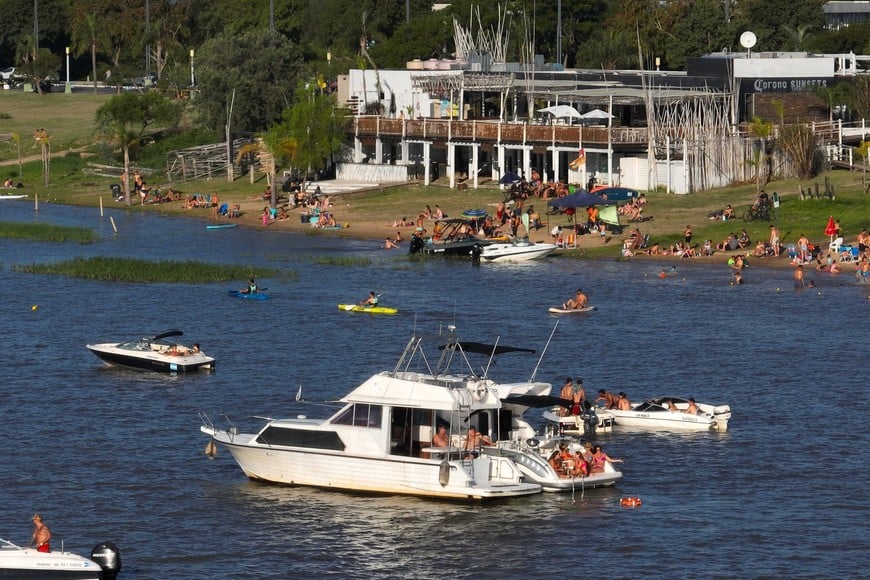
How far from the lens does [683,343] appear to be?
2496 inches

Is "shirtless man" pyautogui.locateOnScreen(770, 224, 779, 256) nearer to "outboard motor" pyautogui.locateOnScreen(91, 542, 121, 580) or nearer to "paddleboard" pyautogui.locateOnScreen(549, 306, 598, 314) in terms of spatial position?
"paddleboard" pyautogui.locateOnScreen(549, 306, 598, 314)

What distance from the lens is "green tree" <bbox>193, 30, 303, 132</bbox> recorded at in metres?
120

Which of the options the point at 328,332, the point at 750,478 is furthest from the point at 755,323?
the point at 750,478

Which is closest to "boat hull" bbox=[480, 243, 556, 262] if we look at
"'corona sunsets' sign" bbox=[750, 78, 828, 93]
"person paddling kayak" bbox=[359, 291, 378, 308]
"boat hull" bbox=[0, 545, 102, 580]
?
"person paddling kayak" bbox=[359, 291, 378, 308]

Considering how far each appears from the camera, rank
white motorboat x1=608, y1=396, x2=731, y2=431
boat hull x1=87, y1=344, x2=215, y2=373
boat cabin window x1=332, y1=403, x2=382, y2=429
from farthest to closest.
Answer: boat hull x1=87, y1=344, x2=215, y2=373
white motorboat x1=608, y1=396, x2=731, y2=431
boat cabin window x1=332, y1=403, x2=382, y2=429

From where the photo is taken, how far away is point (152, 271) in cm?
8156

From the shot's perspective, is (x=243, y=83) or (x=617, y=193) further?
(x=243, y=83)

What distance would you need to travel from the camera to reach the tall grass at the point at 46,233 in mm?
96938

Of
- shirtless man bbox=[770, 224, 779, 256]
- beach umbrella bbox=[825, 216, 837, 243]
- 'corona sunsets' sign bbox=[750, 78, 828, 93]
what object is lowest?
shirtless man bbox=[770, 224, 779, 256]

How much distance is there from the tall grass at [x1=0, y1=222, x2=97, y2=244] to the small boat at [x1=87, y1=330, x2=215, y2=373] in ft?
123

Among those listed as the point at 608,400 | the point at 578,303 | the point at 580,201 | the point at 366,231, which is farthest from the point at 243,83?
the point at 608,400

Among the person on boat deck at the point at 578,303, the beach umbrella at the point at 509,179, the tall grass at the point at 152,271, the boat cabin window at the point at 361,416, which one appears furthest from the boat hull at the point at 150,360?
the beach umbrella at the point at 509,179

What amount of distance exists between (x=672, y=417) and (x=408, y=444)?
36.8 feet

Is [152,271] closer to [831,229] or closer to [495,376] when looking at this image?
[495,376]
